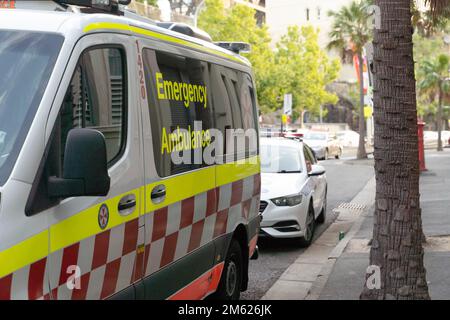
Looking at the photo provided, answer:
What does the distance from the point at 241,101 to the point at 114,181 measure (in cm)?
310

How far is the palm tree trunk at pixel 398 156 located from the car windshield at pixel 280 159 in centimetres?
500

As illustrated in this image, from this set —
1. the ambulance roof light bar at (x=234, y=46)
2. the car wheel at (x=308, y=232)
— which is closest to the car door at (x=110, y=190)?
the ambulance roof light bar at (x=234, y=46)

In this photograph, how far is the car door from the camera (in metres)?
3.28

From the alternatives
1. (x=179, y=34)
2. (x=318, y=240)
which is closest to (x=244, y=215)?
(x=179, y=34)

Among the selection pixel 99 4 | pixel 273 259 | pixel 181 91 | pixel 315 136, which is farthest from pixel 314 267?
pixel 315 136

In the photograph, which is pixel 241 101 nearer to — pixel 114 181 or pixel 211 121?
pixel 211 121

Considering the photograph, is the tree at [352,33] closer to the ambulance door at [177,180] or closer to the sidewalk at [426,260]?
the sidewalk at [426,260]

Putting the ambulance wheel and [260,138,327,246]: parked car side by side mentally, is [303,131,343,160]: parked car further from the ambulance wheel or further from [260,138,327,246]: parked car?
the ambulance wheel

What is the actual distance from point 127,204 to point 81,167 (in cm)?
85

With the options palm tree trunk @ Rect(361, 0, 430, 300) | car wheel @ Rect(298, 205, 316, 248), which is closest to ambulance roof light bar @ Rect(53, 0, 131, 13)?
palm tree trunk @ Rect(361, 0, 430, 300)

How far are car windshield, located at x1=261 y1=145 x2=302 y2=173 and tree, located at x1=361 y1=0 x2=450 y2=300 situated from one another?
500 centimetres

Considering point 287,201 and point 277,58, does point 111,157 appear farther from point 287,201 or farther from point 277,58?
point 277,58

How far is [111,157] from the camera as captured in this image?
151 inches

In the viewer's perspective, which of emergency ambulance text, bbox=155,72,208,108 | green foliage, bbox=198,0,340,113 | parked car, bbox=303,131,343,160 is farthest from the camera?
green foliage, bbox=198,0,340,113
